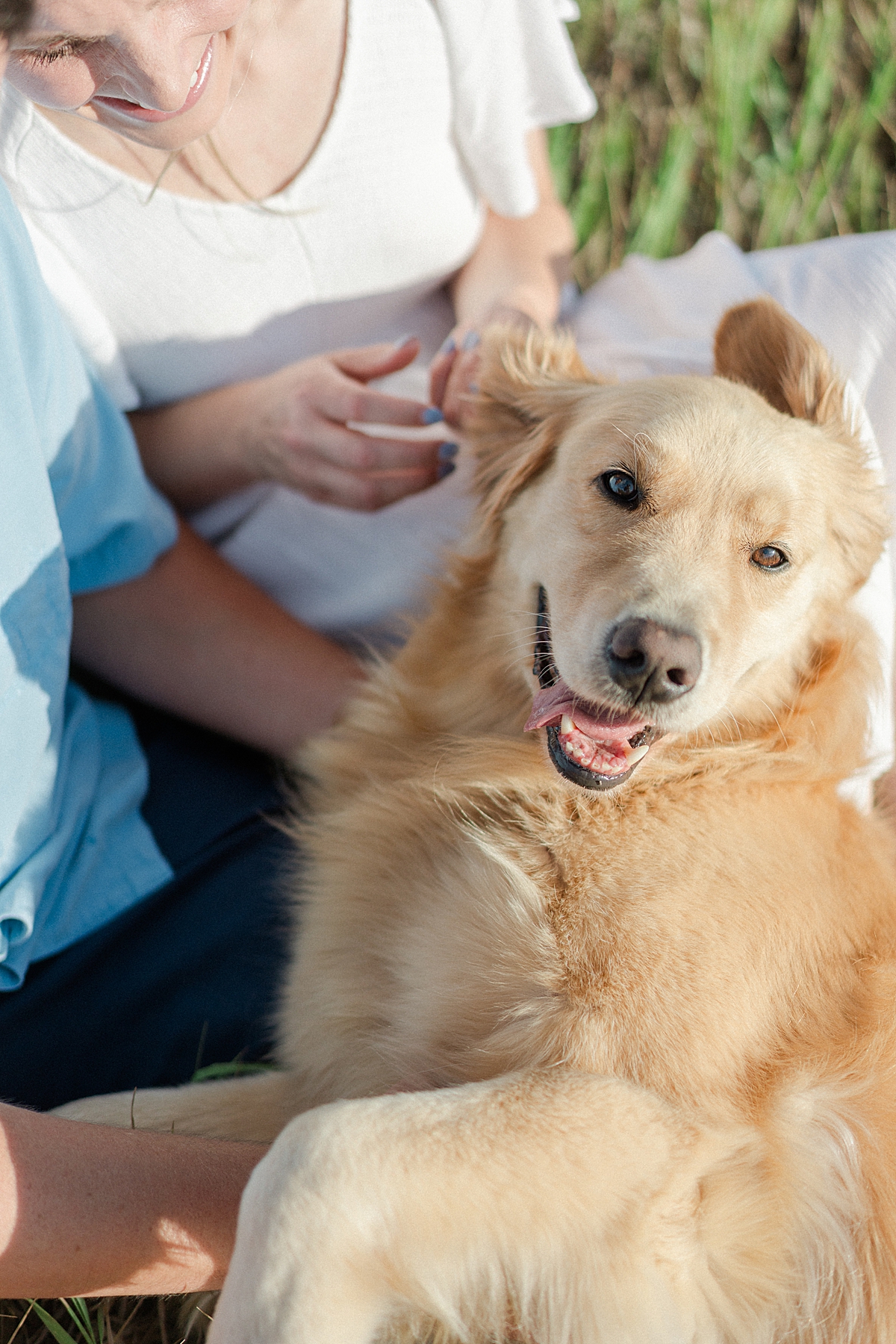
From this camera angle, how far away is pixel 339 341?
2.66 m

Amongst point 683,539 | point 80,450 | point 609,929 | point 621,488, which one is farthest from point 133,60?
point 609,929

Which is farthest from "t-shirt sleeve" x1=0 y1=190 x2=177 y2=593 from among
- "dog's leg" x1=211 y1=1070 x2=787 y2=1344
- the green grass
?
the green grass

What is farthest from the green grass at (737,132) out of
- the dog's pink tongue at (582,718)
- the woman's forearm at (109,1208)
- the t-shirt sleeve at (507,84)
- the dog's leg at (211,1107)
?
the woman's forearm at (109,1208)

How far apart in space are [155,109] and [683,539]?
3.91 feet

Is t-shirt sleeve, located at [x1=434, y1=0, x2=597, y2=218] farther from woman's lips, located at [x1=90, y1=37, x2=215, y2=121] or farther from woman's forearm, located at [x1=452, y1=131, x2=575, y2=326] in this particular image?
woman's lips, located at [x1=90, y1=37, x2=215, y2=121]

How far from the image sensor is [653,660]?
1558mm

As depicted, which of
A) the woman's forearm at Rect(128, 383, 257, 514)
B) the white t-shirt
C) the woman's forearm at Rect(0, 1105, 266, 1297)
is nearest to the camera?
the woman's forearm at Rect(0, 1105, 266, 1297)

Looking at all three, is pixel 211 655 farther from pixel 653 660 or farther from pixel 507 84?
pixel 507 84

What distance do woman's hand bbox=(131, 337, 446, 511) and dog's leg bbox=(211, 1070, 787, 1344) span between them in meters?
1.42

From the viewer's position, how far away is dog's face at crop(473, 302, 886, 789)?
162 centimetres

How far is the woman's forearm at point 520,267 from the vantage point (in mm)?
2562

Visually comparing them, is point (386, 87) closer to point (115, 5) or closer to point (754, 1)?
point (115, 5)

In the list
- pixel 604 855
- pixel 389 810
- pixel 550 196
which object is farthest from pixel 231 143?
pixel 604 855

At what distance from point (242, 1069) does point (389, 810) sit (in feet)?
2.42
